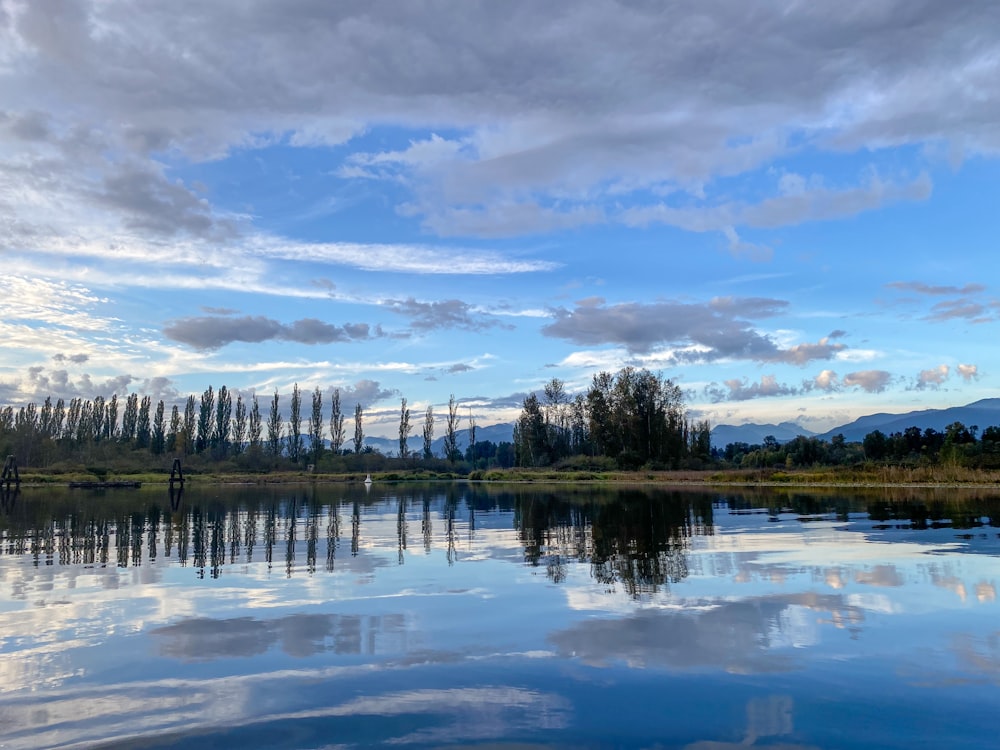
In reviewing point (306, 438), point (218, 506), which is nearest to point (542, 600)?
A: point (218, 506)

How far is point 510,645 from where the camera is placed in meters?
10.4

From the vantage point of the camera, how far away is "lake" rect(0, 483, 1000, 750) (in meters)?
7.33

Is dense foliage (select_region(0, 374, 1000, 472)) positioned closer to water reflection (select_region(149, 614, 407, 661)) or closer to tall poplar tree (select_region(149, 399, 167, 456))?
tall poplar tree (select_region(149, 399, 167, 456))

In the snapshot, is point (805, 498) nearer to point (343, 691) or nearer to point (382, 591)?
point (382, 591)

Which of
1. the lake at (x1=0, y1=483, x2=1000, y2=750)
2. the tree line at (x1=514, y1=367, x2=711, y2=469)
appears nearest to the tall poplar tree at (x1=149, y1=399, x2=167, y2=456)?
the tree line at (x1=514, y1=367, x2=711, y2=469)

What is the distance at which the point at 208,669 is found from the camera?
9.45 m

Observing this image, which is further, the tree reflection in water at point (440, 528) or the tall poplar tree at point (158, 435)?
the tall poplar tree at point (158, 435)

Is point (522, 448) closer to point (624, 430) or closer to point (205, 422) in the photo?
point (624, 430)

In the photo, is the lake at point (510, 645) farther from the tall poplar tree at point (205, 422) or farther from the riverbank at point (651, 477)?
the tall poplar tree at point (205, 422)

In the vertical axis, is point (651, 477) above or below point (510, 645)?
above

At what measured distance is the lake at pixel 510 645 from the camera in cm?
733

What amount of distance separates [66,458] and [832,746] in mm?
129639

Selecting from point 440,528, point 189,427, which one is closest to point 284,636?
point 440,528

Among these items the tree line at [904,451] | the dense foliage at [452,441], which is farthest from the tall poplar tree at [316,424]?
the tree line at [904,451]
